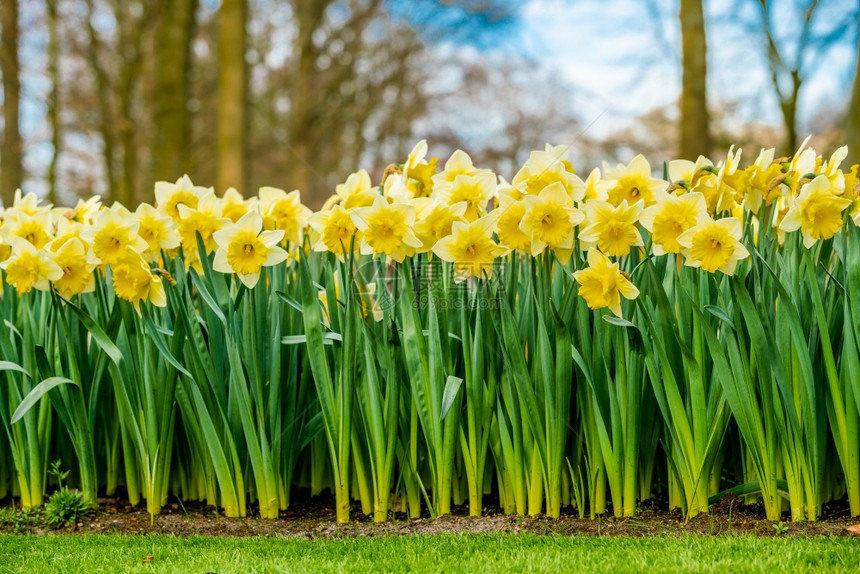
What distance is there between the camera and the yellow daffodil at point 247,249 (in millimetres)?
2762

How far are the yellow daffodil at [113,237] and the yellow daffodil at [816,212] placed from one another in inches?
89.3

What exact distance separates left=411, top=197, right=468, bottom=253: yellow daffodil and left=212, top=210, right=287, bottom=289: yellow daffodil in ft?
1.59

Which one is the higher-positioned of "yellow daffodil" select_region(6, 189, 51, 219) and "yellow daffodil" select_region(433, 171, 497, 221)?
"yellow daffodil" select_region(6, 189, 51, 219)

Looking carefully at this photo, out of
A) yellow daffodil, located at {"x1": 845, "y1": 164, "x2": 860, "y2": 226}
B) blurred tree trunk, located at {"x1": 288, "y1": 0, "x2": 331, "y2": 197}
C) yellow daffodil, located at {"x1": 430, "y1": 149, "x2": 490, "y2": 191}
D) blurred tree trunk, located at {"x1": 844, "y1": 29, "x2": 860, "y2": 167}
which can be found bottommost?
yellow daffodil, located at {"x1": 845, "y1": 164, "x2": 860, "y2": 226}

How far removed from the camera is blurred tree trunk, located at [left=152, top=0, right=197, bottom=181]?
8930 millimetres

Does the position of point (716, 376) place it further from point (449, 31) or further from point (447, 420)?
point (449, 31)

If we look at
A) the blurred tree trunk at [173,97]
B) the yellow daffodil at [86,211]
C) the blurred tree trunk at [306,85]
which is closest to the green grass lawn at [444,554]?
the yellow daffodil at [86,211]

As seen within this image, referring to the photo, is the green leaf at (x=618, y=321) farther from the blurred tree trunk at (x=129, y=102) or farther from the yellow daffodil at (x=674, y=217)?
the blurred tree trunk at (x=129, y=102)

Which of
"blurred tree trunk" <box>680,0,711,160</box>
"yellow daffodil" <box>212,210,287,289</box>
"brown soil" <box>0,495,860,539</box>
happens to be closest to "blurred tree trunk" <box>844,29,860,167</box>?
"blurred tree trunk" <box>680,0,711,160</box>

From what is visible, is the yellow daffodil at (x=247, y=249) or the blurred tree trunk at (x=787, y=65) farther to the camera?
the blurred tree trunk at (x=787, y=65)

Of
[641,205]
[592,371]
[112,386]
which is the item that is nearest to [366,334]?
[592,371]

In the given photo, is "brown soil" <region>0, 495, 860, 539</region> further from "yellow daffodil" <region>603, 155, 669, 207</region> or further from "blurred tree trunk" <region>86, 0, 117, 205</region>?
"blurred tree trunk" <region>86, 0, 117, 205</region>

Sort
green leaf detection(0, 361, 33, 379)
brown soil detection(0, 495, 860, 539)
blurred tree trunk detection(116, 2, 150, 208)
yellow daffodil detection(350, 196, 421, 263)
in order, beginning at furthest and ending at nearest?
blurred tree trunk detection(116, 2, 150, 208) < green leaf detection(0, 361, 33, 379) < yellow daffodil detection(350, 196, 421, 263) < brown soil detection(0, 495, 860, 539)

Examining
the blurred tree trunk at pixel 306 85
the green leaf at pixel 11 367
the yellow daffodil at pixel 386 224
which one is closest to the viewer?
the yellow daffodil at pixel 386 224
